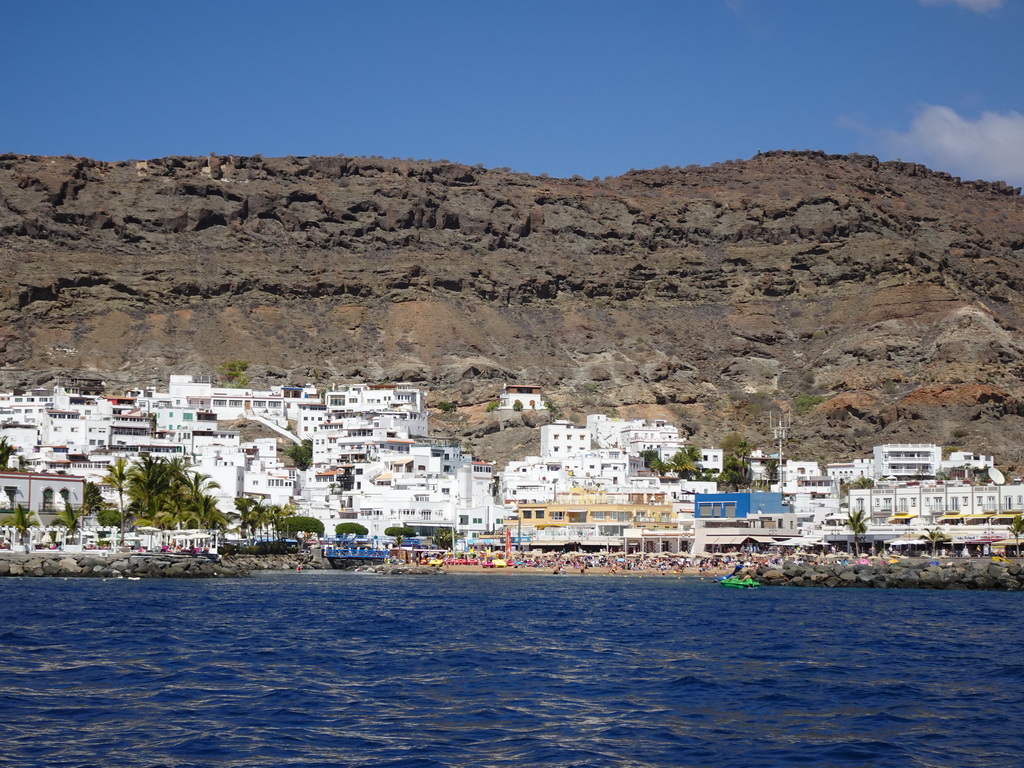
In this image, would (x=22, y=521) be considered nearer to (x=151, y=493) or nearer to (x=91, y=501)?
(x=151, y=493)

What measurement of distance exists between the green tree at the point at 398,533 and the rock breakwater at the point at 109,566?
24627 mm

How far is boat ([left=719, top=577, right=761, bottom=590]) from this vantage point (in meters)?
83.8

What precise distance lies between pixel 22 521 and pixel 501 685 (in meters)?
66.4

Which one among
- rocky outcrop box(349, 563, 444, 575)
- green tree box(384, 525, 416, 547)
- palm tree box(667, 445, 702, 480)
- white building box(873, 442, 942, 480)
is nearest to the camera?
rocky outcrop box(349, 563, 444, 575)

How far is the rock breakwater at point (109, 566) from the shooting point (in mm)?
84375

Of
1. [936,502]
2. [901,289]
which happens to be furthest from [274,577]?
[901,289]

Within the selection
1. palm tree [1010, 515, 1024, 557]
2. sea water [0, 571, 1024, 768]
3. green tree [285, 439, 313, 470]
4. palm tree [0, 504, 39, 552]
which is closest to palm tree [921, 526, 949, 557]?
palm tree [1010, 515, 1024, 557]

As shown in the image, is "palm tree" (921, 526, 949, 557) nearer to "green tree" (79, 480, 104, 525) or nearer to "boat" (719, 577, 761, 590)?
"boat" (719, 577, 761, 590)

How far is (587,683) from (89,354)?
149897 millimetres

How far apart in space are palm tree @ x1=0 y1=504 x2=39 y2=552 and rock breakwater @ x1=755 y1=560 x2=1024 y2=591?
48.8 metres

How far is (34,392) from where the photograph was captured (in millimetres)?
147750

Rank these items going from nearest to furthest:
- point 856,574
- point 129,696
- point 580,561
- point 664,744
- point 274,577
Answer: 1. point 664,744
2. point 129,696
3. point 856,574
4. point 274,577
5. point 580,561

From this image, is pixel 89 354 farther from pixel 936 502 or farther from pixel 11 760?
pixel 11 760

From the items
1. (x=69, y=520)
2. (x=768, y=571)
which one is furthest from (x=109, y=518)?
(x=768, y=571)
